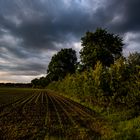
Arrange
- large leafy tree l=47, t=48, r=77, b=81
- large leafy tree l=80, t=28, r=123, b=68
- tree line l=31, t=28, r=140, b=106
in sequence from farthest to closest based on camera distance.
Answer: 1. large leafy tree l=47, t=48, r=77, b=81
2. large leafy tree l=80, t=28, r=123, b=68
3. tree line l=31, t=28, r=140, b=106

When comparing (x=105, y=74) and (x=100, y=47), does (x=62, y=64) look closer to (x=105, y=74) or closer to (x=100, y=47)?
(x=100, y=47)

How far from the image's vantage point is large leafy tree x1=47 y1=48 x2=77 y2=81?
10119 cm

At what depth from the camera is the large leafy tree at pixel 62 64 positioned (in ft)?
332

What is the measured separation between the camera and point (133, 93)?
1931 cm

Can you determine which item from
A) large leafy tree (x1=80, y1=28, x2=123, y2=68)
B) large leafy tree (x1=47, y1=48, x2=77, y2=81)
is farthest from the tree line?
large leafy tree (x1=47, y1=48, x2=77, y2=81)

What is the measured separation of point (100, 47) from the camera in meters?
58.6

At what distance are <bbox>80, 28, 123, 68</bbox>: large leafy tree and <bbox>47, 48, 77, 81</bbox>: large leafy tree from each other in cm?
4111

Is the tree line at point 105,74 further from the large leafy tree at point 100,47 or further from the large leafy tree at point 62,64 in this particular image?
the large leafy tree at point 62,64

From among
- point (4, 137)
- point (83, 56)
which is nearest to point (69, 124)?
point (4, 137)

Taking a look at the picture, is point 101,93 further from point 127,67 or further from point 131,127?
point 131,127

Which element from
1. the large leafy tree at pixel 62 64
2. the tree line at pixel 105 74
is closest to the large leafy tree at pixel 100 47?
the tree line at pixel 105 74

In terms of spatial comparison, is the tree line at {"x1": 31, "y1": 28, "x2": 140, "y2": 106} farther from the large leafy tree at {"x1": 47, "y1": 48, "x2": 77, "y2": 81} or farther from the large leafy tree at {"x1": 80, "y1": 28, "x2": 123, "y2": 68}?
the large leafy tree at {"x1": 47, "y1": 48, "x2": 77, "y2": 81}

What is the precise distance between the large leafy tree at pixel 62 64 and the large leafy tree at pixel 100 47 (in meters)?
41.1

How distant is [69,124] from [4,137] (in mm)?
5095
